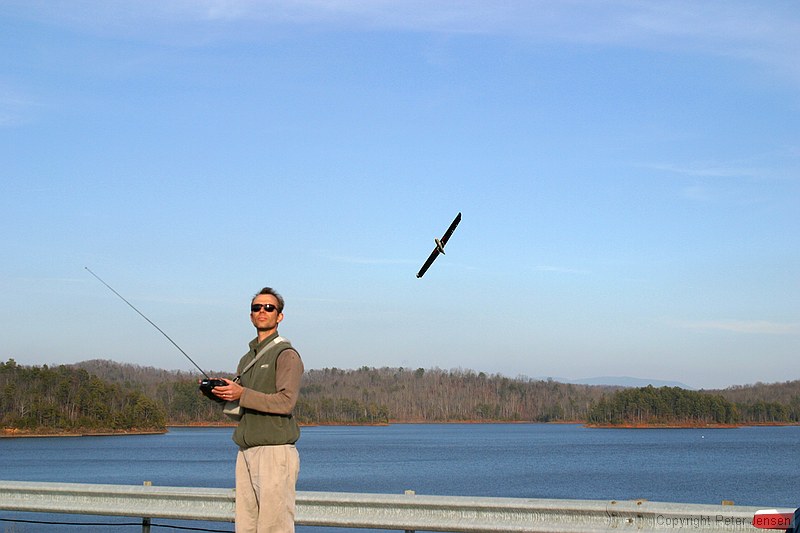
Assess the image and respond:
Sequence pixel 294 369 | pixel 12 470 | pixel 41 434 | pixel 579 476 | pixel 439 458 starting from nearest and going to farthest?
pixel 294 369 < pixel 579 476 < pixel 12 470 < pixel 439 458 < pixel 41 434

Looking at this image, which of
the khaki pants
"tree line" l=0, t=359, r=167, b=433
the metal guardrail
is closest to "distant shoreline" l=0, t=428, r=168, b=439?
"tree line" l=0, t=359, r=167, b=433

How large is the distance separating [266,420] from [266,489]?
0.44 metres

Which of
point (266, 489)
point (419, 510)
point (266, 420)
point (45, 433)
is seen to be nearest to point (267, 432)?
point (266, 420)

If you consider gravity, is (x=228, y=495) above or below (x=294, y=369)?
below

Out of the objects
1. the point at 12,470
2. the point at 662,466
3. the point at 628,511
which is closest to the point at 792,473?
the point at 662,466

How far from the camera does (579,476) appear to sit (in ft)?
224

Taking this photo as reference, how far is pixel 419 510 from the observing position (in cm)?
741

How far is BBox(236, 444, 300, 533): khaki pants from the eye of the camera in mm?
6387

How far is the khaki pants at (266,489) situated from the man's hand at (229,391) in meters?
0.40

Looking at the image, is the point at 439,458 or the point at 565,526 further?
the point at 439,458

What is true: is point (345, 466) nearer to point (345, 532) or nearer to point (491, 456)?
point (491, 456)

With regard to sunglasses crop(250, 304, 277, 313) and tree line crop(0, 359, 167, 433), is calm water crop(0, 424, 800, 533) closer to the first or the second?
sunglasses crop(250, 304, 277, 313)

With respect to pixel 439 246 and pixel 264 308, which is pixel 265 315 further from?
pixel 439 246

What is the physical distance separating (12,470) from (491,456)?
148 feet
